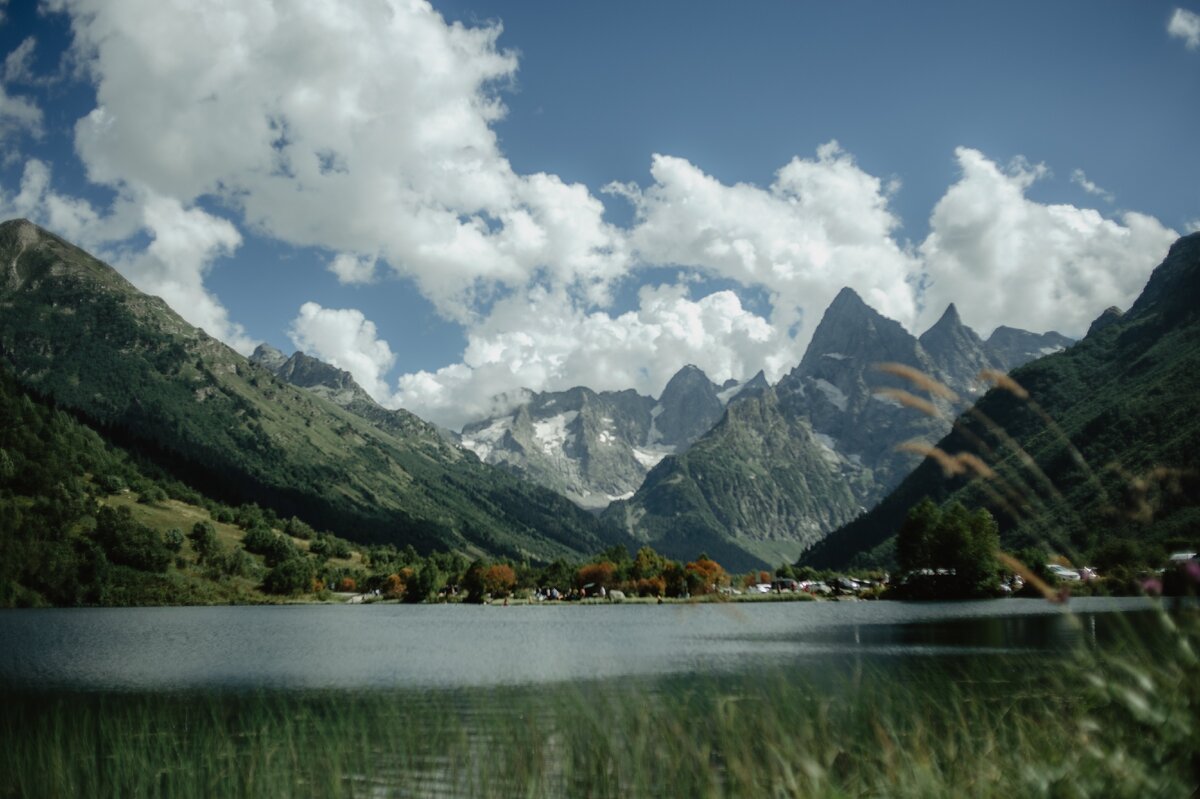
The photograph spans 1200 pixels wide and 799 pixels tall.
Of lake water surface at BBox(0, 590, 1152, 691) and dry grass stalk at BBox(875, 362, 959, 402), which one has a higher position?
dry grass stalk at BBox(875, 362, 959, 402)

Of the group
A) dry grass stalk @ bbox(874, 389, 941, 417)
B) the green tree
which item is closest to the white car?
dry grass stalk @ bbox(874, 389, 941, 417)

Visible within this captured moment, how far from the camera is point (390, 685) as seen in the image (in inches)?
1889

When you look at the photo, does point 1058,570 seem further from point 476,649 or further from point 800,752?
point 800,752

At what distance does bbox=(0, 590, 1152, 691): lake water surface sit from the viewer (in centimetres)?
4978

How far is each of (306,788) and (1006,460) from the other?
44.6 ft

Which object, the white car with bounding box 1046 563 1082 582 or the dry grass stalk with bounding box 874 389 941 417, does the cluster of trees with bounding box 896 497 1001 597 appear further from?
the dry grass stalk with bounding box 874 389 941 417

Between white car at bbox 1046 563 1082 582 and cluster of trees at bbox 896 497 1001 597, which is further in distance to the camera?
cluster of trees at bbox 896 497 1001 597

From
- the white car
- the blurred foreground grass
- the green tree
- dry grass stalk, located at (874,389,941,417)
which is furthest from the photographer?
the green tree

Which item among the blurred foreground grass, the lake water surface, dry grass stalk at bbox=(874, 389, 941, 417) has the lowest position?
the lake water surface

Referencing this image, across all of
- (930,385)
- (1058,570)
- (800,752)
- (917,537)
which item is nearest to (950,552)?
(917,537)

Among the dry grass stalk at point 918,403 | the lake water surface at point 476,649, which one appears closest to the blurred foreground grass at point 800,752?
the dry grass stalk at point 918,403

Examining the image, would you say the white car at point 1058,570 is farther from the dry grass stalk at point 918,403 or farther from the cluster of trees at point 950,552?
the cluster of trees at point 950,552

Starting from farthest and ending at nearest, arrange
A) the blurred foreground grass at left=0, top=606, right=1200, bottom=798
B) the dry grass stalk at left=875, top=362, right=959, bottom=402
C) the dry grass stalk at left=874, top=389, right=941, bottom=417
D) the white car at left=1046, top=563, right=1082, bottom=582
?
1. the white car at left=1046, top=563, right=1082, bottom=582
2. the blurred foreground grass at left=0, top=606, right=1200, bottom=798
3. the dry grass stalk at left=874, top=389, right=941, bottom=417
4. the dry grass stalk at left=875, top=362, right=959, bottom=402

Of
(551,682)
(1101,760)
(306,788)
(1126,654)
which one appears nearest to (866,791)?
(1101,760)
